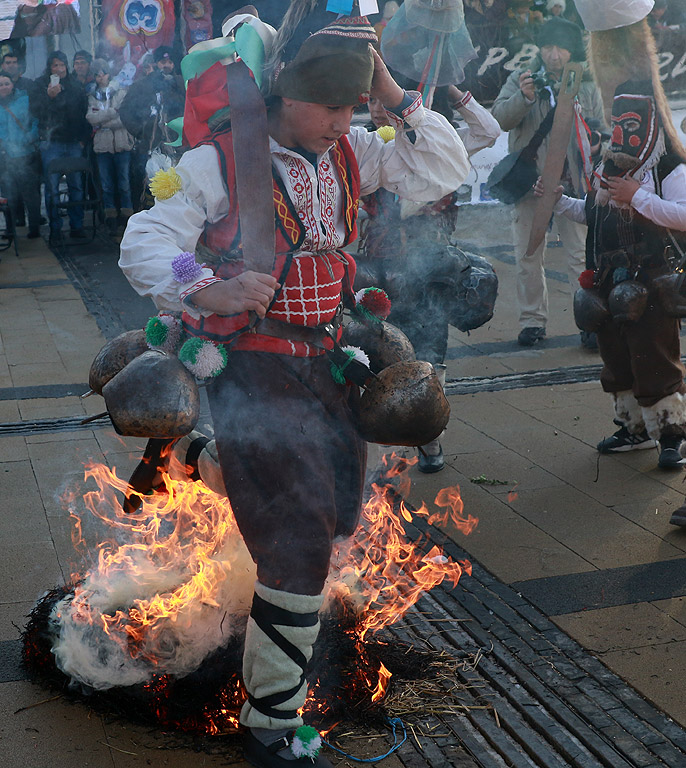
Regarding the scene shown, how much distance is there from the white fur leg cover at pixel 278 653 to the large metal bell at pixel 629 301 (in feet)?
8.70

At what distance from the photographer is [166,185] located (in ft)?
8.53

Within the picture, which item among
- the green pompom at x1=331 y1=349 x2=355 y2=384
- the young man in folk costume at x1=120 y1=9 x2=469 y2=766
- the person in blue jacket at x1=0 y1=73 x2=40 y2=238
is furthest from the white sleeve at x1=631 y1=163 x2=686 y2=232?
the person in blue jacket at x1=0 y1=73 x2=40 y2=238

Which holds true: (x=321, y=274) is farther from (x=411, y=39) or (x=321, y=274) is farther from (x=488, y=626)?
(x=411, y=39)

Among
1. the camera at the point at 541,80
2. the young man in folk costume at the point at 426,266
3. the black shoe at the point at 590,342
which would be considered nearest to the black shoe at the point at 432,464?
the young man in folk costume at the point at 426,266

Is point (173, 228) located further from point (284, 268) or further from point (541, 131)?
point (541, 131)

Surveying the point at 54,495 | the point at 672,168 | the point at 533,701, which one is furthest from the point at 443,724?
the point at 672,168

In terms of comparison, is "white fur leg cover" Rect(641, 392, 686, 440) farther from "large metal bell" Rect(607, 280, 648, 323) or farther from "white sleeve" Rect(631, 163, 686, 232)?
"white sleeve" Rect(631, 163, 686, 232)

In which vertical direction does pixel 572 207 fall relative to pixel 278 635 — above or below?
above

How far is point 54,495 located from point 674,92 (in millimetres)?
8467

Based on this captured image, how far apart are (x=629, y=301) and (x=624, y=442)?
902 mm

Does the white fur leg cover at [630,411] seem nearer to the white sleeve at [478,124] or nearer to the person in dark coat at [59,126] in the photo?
the white sleeve at [478,124]

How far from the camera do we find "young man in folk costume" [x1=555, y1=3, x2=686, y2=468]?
4.49 meters

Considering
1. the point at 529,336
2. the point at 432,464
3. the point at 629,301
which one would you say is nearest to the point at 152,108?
the point at 529,336

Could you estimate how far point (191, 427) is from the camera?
8.57 ft
